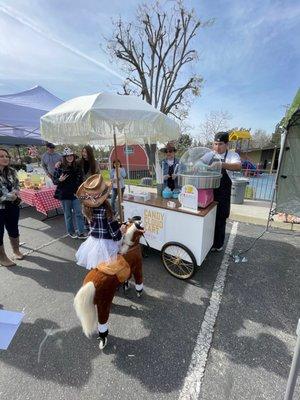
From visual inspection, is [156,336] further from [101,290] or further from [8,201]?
[8,201]

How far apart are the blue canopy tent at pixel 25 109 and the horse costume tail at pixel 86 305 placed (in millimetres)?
5832

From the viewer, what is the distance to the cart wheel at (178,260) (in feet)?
9.75

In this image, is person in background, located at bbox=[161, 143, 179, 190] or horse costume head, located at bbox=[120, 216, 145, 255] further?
person in background, located at bbox=[161, 143, 179, 190]

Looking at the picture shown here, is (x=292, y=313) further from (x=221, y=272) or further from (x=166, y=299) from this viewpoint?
(x=166, y=299)

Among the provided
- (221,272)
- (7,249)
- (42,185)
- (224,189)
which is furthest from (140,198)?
(42,185)

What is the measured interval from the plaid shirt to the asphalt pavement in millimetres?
1034

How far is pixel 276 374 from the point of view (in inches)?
72.2

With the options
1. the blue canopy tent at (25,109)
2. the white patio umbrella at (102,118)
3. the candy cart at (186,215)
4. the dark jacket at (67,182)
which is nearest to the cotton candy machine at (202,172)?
the candy cart at (186,215)

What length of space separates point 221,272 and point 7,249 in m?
4.00

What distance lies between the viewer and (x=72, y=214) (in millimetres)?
4641

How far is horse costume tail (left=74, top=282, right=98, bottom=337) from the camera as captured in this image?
1.85m

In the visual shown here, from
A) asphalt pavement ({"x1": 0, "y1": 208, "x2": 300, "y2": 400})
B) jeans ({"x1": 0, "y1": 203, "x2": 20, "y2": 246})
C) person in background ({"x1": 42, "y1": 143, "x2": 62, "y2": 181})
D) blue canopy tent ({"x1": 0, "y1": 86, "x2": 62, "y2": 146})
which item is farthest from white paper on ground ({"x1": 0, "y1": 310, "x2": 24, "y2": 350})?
blue canopy tent ({"x1": 0, "y1": 86, "x2": 62, "y2": 146})

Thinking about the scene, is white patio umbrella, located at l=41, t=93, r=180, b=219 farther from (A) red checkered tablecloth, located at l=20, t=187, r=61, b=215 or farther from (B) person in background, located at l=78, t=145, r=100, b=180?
(A) red checkered tablecloth, located at l=20, t=187, r=61, b=215

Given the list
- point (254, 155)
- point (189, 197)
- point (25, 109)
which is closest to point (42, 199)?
point (25, 109)
